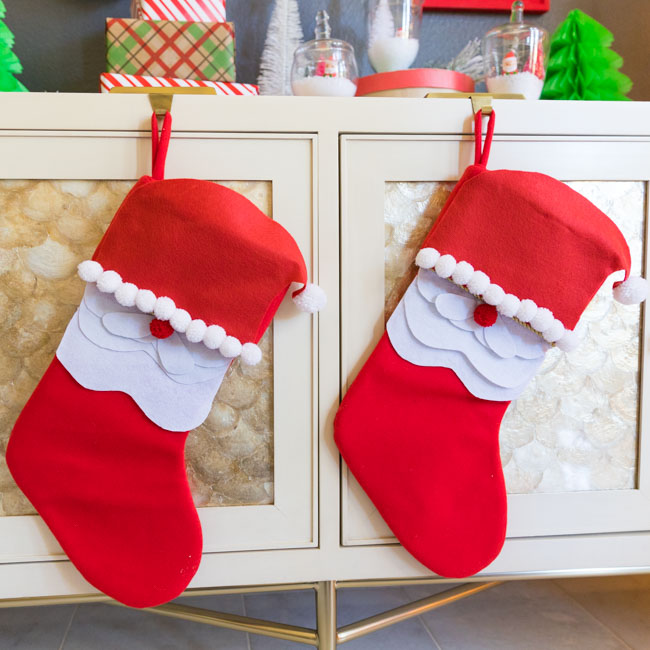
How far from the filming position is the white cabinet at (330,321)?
0.84 meters

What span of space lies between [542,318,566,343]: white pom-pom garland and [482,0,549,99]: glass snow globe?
16.8 inches

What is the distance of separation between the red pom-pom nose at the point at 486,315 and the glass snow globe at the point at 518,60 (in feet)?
1.34

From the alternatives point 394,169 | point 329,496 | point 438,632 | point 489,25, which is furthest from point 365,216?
point 438,632

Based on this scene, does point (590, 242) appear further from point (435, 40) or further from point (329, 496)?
point (435, 40)

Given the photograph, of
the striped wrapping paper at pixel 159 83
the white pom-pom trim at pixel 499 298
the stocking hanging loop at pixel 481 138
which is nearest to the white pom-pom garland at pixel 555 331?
the white pom-pom trim at pixel 499 298

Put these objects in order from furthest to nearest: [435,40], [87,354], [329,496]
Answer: [435,40] → [329,496] → [87,354]

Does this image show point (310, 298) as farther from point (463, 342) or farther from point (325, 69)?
point (325, 69)

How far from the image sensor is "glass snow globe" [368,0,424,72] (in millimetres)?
1043

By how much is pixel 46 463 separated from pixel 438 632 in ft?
2.55

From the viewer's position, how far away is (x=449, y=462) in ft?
2.88

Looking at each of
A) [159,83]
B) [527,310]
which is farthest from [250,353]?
[159,83]

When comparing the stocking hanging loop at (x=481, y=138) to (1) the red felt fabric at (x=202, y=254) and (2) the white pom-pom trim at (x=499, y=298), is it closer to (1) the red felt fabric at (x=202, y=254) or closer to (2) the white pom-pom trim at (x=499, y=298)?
(2) the white pom-pom trim at (x=499, y=298)

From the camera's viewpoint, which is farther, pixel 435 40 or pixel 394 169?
pixel 435 40

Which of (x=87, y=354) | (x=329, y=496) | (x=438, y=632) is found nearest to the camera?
(x=87, y=354)
